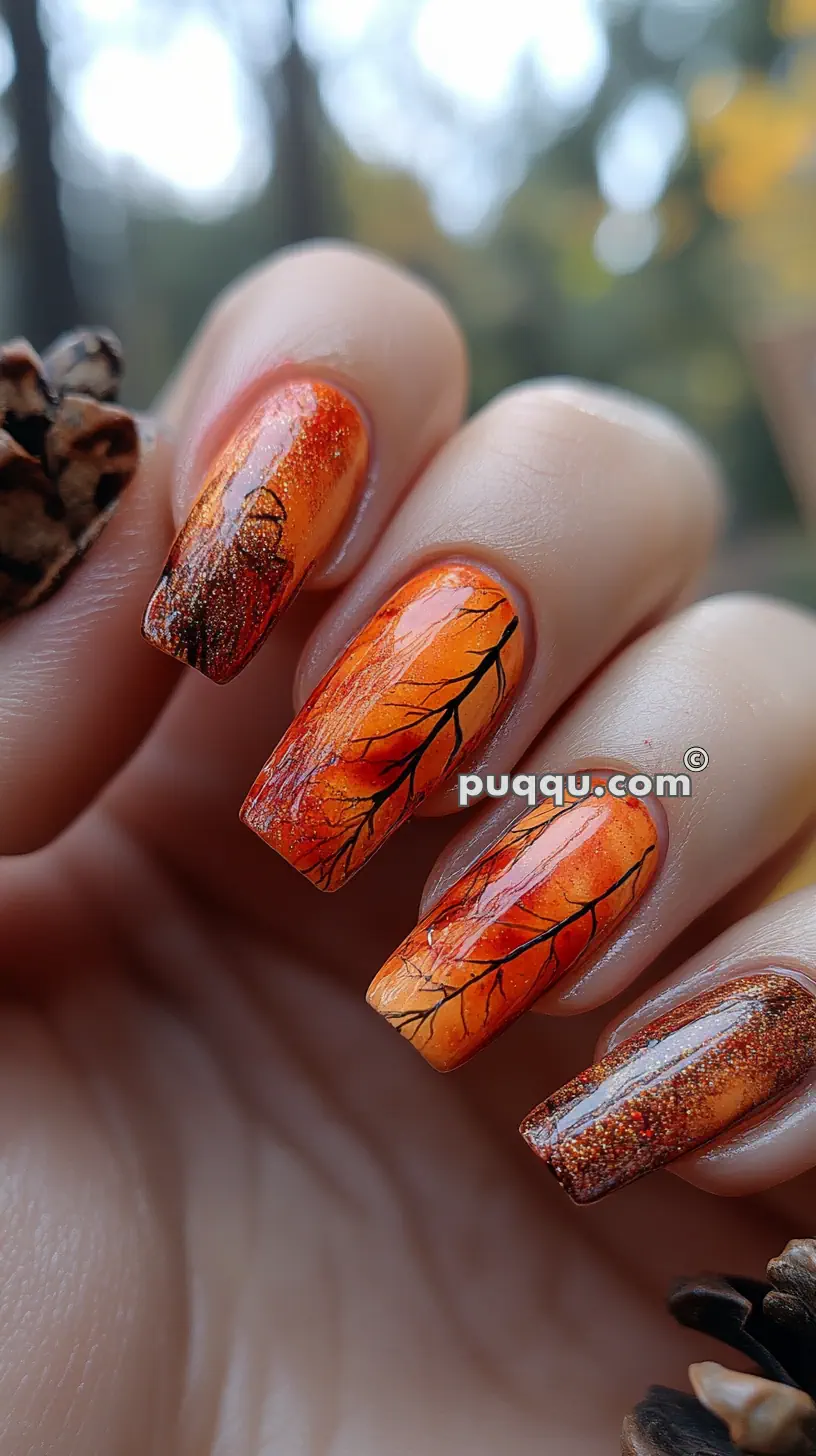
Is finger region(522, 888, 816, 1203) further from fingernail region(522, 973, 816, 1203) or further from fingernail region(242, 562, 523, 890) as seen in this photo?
fingernail region(242, 562, 523, 890)

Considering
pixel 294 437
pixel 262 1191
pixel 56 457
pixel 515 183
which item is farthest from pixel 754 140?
pixel 262 1191

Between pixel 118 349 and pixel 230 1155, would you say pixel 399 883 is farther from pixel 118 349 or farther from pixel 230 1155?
pixel 118 349

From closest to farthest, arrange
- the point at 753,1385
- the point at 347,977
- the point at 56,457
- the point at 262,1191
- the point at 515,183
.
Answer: the point at 753,1385 < the point at 56,457 < the point at 262,1191 < the point at 347,977 < the point at 515,183

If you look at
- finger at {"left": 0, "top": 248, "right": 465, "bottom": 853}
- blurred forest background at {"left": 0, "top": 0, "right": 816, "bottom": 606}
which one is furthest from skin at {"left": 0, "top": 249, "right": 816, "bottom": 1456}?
blurred forest background at {"left": 0, "top": 0, "right": 816, "bottom": 606}

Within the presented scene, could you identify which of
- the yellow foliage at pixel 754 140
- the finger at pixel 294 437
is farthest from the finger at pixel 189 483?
the yellow foliage at pixel 754 140

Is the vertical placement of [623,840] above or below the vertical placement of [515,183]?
below

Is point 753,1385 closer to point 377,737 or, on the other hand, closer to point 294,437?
point 377,737
